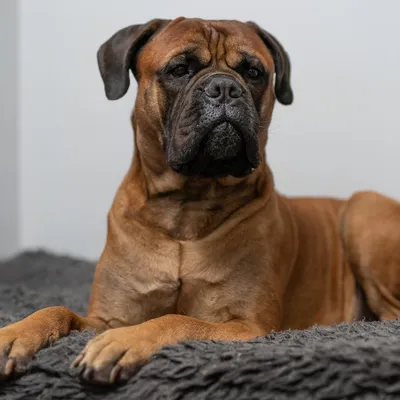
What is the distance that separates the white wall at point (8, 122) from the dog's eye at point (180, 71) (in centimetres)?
195

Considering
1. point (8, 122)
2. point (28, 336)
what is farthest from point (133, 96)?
point (28, 336)

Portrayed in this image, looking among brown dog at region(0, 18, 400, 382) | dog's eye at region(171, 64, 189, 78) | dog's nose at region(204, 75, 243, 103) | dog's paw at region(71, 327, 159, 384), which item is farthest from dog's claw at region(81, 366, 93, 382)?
dog's eye at region(171, 64, 189, 78)

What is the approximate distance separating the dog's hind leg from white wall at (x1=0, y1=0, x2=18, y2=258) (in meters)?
1.92

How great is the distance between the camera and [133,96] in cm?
321

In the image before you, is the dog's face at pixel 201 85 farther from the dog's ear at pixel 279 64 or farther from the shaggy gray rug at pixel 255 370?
the shaggy gray rug at pixel 255 370

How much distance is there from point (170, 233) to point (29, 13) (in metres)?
2.13

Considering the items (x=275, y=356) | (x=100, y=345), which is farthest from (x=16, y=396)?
(x=275, y=356)

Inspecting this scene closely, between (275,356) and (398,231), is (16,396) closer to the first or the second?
(275,356)

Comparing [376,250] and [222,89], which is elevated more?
[222,89]

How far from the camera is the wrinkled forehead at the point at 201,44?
178 centimetres

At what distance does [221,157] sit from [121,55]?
416 millimetres

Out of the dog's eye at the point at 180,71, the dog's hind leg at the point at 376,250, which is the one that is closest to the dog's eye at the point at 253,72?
the dog's eye at the point at 180,71

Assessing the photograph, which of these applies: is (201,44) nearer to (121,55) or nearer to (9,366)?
(121,55)

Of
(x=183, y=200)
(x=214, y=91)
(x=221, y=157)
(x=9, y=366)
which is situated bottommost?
(x=9, y=366)
